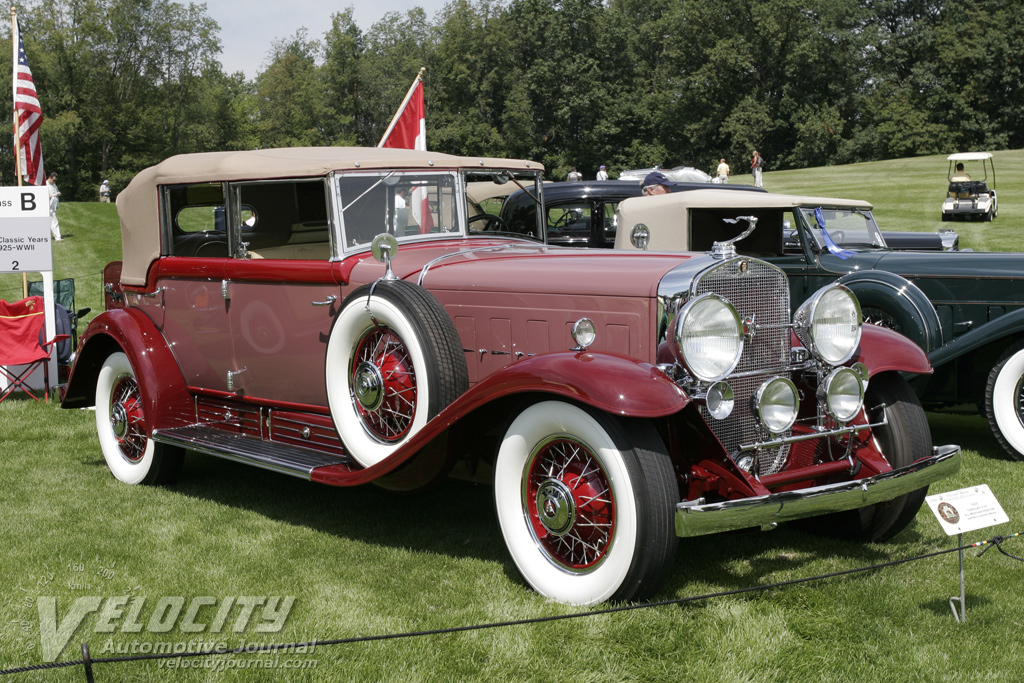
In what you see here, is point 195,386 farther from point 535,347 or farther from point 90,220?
point 90,220

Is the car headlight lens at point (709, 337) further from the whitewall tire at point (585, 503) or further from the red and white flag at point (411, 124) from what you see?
the red and white flag at point (411, 124)

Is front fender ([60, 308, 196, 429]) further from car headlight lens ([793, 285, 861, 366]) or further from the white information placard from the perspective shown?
car headlight lens ([793, 285, 861, 366])

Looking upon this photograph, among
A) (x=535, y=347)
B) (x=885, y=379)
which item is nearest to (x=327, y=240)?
(x=535, y=347)

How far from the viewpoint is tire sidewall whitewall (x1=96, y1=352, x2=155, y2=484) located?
5910 millimetres

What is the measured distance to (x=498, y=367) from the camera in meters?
4.47

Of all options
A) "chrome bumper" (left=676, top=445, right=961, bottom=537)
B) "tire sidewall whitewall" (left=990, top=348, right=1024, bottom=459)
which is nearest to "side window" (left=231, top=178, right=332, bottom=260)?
"chrome bumper" (left=676, top=445, right=961, bottom=537)

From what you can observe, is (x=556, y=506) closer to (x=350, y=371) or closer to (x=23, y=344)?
(x=350, y=371)

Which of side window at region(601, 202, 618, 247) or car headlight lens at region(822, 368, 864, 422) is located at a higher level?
side window at region(601, 202, 618, 247)

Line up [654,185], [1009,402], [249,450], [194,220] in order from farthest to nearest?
[654,185], [1009,402], [194,220], [249,450]

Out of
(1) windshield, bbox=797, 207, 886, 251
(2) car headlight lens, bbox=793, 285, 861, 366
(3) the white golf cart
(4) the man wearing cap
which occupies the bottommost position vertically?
(2) car headlight lens, bbox=793, 285, 861, 366

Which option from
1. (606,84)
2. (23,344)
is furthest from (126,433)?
(606,84)

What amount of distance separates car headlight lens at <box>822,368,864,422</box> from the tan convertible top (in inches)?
94.3

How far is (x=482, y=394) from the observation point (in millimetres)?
3787

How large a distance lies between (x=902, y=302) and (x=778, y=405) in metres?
3.49
